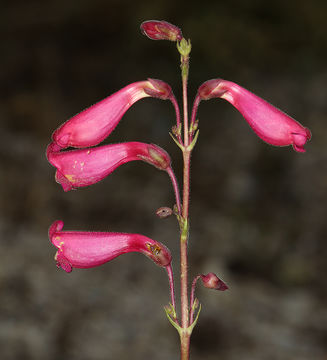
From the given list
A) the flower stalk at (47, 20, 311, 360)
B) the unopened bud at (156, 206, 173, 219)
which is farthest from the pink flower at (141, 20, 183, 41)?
the unopened bud at (156, 206, 173, 219)

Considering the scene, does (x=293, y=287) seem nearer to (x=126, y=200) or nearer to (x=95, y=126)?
(x=126, y=200)

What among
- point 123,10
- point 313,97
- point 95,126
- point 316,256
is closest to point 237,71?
point 313,97

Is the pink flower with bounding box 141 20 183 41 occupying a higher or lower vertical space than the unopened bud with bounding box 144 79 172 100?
higher

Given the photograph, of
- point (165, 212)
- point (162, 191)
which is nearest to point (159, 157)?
point (165, 212)

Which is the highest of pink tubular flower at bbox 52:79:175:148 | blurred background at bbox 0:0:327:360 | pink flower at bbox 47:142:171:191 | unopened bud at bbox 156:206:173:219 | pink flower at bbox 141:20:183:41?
pink flower at bbox 141:20:183:41

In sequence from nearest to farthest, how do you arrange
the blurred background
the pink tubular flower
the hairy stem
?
the hairy stem
the pink tubular flower
the blurred background

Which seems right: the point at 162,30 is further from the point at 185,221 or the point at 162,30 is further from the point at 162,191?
the point at 162,191

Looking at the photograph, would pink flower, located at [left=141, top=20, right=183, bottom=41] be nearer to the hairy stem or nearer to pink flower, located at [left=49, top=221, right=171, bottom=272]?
the hairy stem
